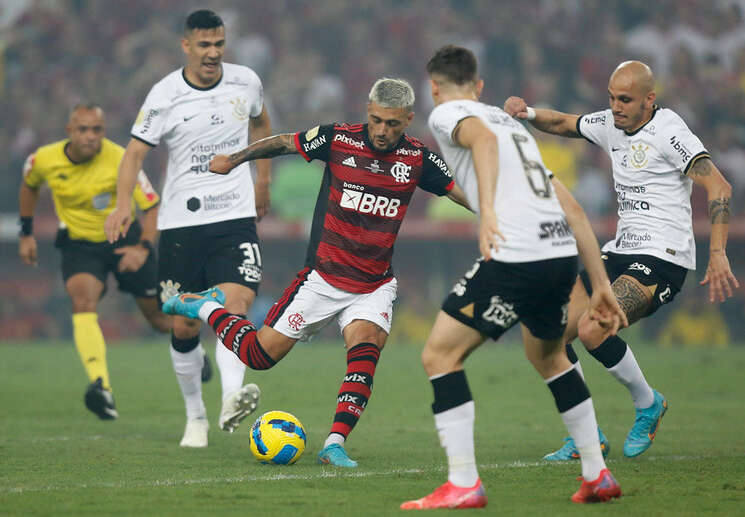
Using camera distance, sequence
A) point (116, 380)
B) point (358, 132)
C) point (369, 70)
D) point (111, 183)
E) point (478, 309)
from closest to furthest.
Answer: point (478, 309) < point (358, 132) < point (111, 183) < point (116, 380) < point (369, 70)

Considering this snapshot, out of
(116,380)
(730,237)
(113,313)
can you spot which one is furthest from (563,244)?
(113,313)

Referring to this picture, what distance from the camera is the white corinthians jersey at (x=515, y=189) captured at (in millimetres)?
5297

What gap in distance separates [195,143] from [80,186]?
2.38 meters

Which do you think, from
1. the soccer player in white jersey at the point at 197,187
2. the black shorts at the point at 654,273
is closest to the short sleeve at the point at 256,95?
the soccer player in white jersey at the point at 197,187

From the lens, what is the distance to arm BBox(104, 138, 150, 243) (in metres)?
7.90

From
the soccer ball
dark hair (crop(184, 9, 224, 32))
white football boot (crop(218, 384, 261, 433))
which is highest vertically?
dark hair (crop(184, 9, 224, 32))

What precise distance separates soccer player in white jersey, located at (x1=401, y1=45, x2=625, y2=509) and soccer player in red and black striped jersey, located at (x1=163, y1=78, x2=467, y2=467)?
1.64 m

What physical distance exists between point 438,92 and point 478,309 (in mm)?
1089

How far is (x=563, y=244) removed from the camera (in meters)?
5.41

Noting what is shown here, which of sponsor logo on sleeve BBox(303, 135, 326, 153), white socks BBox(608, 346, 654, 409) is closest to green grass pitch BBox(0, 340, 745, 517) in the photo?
white socks BBox(608, 346, 654, 409)

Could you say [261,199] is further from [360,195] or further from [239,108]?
[360,195]

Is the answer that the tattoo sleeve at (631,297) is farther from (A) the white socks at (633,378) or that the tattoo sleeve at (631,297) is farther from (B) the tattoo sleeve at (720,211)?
(B) the tattoo sleeve at (720,211)

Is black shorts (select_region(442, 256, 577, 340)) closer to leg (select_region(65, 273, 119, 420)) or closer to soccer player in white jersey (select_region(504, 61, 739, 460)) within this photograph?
soccer player in white jersey (select_region(504, 61, 739, 460))

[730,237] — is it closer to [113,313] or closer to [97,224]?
[113,313]
